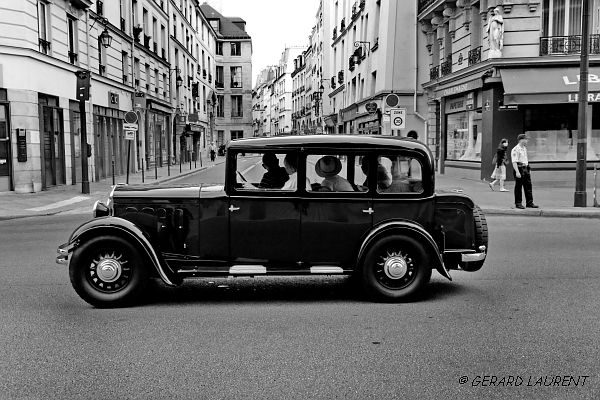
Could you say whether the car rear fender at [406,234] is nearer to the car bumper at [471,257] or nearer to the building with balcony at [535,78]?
the car bumper at [471,257]

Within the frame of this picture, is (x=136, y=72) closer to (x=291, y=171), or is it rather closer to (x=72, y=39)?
(x=72, y=39)

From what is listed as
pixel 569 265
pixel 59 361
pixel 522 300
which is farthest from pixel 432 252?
pixel 59 361

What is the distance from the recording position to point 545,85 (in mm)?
20266

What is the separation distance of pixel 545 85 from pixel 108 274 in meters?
18.2

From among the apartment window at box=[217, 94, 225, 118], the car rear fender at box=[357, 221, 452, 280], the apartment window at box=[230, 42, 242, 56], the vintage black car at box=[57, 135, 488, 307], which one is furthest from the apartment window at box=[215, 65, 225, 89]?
the car rear fender at box=[357, 221, 452, 280]

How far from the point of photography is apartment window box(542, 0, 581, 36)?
20.9 meters

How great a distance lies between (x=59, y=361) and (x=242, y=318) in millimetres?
1733

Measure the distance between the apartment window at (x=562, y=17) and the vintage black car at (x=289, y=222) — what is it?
1744 cm

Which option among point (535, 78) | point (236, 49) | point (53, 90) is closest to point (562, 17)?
point (535, 78)

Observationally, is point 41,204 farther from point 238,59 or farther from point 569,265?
point 238,59

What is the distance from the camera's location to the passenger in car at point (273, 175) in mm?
6285

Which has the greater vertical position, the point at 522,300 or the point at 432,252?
the point at 432,252

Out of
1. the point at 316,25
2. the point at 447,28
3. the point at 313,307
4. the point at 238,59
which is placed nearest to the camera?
the point at 313,307

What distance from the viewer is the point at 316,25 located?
7588 cm
